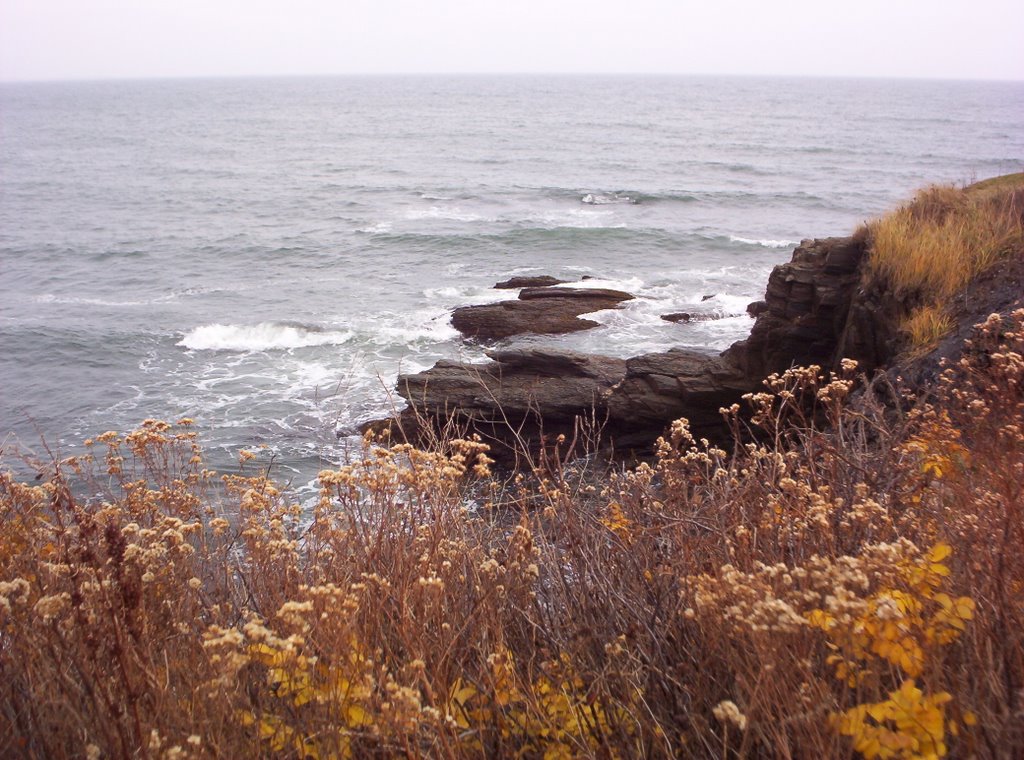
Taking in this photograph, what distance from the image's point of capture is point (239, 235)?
32.9 meters

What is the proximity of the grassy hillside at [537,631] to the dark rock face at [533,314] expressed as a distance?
15.3m

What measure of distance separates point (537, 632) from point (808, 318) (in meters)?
10.0

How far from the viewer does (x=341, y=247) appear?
3092 cm

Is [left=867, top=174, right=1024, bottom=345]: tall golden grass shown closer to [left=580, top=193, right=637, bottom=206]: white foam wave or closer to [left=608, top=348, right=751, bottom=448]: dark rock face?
[left=608, top=348, right=751, bottom=448]: dark rock face

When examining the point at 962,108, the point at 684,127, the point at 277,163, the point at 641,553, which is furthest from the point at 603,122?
the point at 641,553

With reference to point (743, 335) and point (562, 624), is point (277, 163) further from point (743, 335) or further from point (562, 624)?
point (562, 624)

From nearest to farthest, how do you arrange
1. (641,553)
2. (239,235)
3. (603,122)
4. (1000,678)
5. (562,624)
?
(1000,678) → (562,624) → (641,553) → (239,235) → (603,122)

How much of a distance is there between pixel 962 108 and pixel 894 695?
430ft

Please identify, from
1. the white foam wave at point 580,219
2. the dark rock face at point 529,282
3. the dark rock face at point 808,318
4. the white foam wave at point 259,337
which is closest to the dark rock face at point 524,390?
the dark rock face at point 808,318

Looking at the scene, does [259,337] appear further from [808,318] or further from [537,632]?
[537,632]

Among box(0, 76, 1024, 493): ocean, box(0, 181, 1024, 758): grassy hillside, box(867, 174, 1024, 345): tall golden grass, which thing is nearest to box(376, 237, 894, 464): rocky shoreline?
box(867, 174, 1024, 345): tall golden grass

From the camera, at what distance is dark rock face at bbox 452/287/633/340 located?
19375 mm

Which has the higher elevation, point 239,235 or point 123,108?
point 123,108

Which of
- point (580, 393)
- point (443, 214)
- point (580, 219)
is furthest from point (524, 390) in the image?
point (443, 214)
